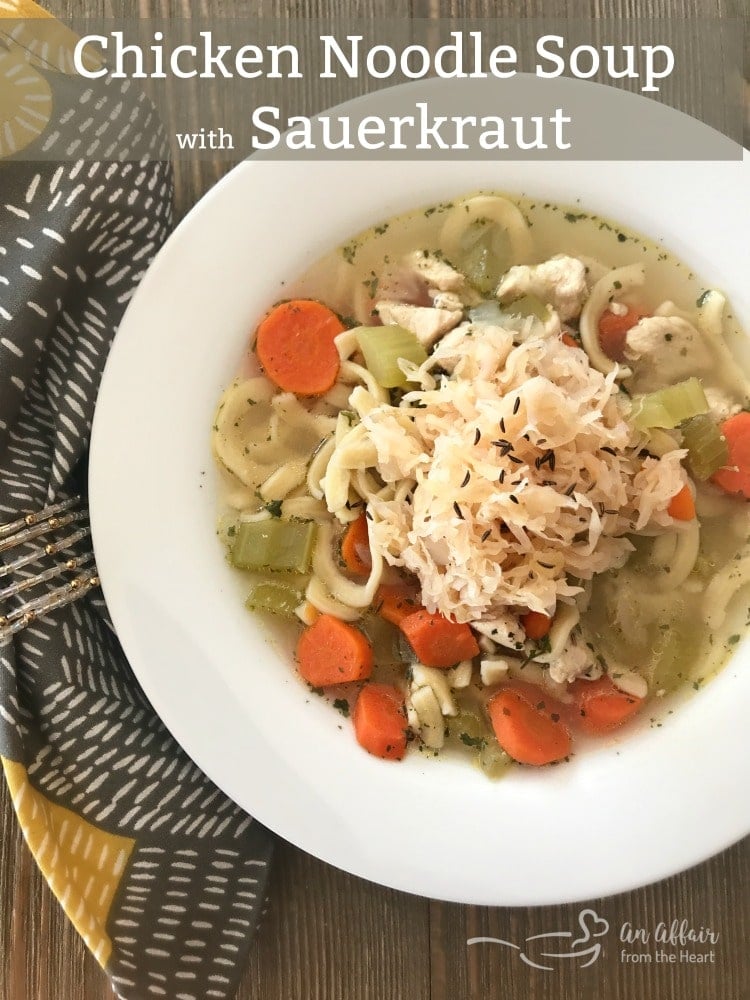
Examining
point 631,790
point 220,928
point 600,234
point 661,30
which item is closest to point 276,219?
point 600,234

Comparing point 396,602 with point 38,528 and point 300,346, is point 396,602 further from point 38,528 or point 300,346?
point 38,528

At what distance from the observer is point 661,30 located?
10.6ft

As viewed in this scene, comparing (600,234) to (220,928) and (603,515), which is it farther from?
(220,928)

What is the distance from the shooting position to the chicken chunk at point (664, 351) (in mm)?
3008

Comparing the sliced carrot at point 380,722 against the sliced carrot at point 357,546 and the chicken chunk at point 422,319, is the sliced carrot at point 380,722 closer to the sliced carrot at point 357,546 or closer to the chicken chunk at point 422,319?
the sliced carrot at point 357,546

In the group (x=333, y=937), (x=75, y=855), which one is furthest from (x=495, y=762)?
(x=75, y=855)

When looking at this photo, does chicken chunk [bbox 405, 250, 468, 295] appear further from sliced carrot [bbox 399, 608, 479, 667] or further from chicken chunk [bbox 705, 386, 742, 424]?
sliced carrot [bbox 399, 608, 479, 667]

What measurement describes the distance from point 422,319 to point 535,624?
3.83ft

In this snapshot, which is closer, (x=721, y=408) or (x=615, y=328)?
(x=721, y=408)

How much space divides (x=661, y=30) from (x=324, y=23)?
1.31 m

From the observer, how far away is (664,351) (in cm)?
305

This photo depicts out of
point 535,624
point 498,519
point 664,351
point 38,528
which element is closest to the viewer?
point 498,519

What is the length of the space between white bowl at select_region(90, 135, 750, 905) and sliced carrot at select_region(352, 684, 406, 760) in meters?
0.04

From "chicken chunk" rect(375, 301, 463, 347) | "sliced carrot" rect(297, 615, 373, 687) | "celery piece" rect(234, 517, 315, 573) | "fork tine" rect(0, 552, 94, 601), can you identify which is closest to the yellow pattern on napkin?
"fork tine" rect(0, 552, 94, 601)
